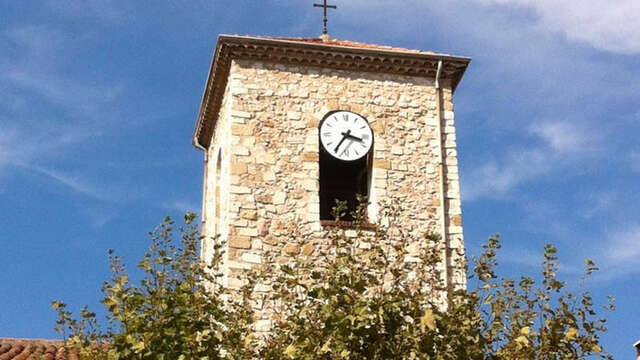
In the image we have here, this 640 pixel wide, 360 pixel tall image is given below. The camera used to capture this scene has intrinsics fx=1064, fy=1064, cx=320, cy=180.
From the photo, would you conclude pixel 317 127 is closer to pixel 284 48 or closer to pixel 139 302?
pixel 284 48

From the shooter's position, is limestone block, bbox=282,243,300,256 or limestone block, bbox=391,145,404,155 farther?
limestone block, bbox=391,145,404,155

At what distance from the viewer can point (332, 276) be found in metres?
10.4

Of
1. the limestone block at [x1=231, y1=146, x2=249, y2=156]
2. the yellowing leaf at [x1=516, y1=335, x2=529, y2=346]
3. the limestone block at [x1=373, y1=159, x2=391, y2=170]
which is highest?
the limestone block at [x1=231, y1=146, x2=249, y2=156]

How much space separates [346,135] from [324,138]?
1.21 ft

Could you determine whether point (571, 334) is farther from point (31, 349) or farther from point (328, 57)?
point (31, 349)

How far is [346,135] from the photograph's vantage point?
1658 centimetres

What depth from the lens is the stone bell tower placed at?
15.8m

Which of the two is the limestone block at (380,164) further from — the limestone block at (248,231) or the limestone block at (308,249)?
the limestone block at (248,231)

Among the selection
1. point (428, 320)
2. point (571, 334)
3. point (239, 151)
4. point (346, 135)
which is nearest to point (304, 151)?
point (346, 135)

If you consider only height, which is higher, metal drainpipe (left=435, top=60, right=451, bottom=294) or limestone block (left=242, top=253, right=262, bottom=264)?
metal drainpipe (left=435, top=60, right=451, bottom=294)

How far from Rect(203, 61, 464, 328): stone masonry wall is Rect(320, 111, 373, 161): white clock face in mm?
131

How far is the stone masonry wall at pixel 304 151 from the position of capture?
15.7 meters

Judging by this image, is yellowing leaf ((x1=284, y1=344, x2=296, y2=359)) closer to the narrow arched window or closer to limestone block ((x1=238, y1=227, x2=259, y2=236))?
limestone block ((x1=238, y1=227, x2=259, y2=236))

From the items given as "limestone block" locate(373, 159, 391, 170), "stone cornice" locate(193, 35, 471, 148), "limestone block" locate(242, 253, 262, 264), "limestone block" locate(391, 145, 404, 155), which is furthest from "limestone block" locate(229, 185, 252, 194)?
"limestone block" locate(391, 145, 404, 155)
